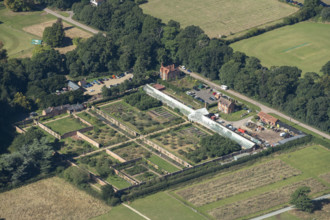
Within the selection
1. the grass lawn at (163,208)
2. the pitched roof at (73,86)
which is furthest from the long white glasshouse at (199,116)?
the grass lawn at (163,208)

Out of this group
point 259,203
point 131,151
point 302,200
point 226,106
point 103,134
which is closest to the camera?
point 302,200

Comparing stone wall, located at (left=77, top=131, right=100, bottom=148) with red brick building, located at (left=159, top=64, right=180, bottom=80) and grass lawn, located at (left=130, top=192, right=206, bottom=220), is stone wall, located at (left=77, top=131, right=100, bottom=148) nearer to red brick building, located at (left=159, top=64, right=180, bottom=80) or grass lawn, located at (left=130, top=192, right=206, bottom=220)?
grass lawn, located at (left=130, top=192, right=206, bottom=220)

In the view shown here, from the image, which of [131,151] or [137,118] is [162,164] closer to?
[131,151]

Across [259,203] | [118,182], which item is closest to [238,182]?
[259,203]

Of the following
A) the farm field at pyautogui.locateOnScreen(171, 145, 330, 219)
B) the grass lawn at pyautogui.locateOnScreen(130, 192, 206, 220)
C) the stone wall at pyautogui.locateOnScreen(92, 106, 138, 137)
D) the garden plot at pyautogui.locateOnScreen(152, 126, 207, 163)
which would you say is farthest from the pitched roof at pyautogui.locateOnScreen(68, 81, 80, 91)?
the farm field at pyautogui.locateOnScreen(171, 145, 330, 219)

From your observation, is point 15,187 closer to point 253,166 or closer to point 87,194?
point 87,194

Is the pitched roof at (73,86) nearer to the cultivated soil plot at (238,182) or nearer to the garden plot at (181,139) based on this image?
the garden plot at (181,139)
